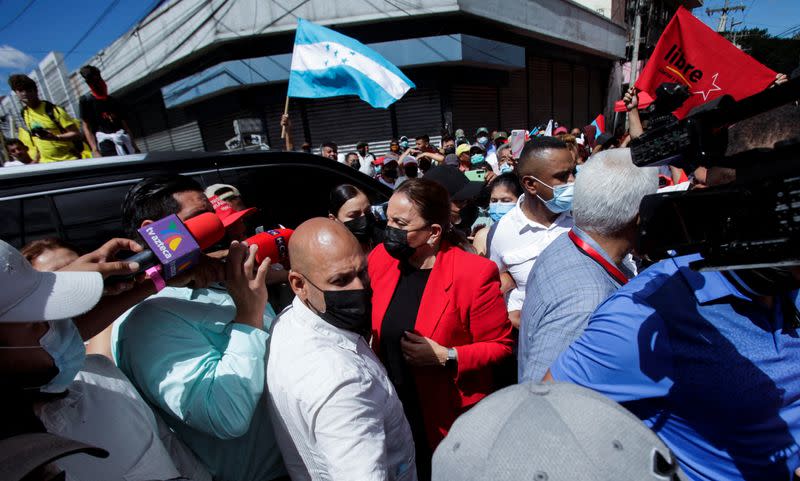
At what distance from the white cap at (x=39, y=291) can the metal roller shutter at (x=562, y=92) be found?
63.2 ft

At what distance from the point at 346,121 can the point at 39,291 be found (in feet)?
40.4

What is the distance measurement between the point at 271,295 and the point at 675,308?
7.29 ft

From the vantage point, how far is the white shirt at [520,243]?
2.50 m

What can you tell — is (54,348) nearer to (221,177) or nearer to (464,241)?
(464,241)

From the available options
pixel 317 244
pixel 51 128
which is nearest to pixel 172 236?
→ pixel 317 244

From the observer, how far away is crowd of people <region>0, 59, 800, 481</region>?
73cm

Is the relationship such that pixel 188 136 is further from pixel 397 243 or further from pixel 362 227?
pixel 397 243

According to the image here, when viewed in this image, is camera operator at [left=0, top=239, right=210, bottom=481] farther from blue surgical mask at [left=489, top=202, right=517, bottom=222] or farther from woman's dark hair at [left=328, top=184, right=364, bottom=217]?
blue surgical mask at [left=489, top=202, right=517, bottom=222]

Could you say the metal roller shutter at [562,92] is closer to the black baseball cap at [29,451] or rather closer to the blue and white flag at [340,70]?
the blue and white flag at [340,70]

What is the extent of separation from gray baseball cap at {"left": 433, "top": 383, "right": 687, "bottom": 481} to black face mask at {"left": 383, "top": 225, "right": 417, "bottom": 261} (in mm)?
1391

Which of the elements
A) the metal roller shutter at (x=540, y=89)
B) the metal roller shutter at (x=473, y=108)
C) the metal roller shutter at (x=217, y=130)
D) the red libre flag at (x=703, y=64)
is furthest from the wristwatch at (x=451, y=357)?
the metal roller shutter at (x=540, y=89)

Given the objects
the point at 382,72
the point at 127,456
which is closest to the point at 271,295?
the point at 127,456

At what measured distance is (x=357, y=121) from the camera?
1261 centimetres

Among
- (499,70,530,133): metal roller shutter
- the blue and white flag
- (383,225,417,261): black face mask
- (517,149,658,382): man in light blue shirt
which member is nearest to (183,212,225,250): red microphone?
(383,225,417,261): black face mask
